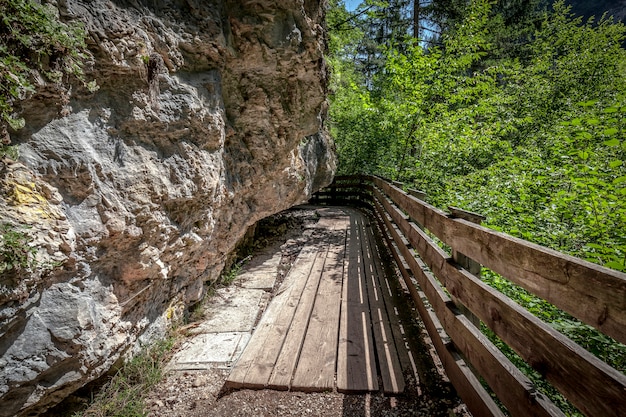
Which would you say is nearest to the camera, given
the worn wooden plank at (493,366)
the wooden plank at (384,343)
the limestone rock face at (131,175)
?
the worn wooden plank at (493,366)

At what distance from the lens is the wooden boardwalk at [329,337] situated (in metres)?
2.42

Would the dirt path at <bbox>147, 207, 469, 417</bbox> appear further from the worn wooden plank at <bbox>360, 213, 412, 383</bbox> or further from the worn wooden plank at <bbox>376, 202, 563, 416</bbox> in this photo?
the worn wooden plank at <bbox>376, 202, 563, 416</bbox>

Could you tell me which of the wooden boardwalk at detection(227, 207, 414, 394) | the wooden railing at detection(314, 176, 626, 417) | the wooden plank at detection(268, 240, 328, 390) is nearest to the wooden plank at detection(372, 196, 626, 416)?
the wooden railing at detection(314, 176, 626, 417)

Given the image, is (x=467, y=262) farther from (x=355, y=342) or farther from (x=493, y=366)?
(x=355, y=342)

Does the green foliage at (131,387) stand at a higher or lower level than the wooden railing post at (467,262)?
lower

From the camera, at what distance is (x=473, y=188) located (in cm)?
533

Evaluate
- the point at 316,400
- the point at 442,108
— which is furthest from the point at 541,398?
the point at 442,108

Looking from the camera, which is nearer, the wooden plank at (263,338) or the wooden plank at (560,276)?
the wooden plank at (560,276)

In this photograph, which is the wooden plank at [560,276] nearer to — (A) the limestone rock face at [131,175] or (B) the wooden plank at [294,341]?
(B) the wooden plank at [294,341]

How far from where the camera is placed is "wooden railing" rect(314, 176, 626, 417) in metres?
Result: 0.98

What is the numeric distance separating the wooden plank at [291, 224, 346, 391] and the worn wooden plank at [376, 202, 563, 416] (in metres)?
1.08

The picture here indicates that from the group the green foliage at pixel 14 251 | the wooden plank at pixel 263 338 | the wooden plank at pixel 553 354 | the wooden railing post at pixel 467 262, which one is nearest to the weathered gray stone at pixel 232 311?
the wooden plank at pixel 263 338

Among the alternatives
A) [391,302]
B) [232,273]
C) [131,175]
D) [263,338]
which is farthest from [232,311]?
[131,175]

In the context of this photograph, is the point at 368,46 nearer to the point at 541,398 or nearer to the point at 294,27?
the point at 294,27
